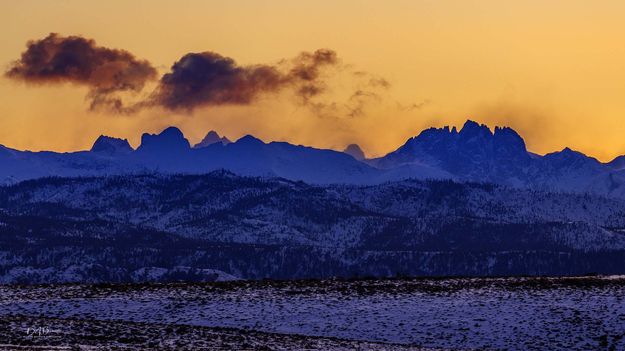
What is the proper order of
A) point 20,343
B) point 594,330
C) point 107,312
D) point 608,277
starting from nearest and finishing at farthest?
point 20,343, point 594,330, point 107,312, point 608,277

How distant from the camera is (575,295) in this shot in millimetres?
68500

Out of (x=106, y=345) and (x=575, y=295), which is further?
(x=575, y=295)

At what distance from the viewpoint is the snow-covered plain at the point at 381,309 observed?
6184 centimetres

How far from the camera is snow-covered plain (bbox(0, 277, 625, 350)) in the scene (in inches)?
2435

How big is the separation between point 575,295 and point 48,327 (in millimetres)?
33562

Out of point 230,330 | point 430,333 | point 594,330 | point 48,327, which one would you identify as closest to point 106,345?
point 48,327

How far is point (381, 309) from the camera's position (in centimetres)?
6644

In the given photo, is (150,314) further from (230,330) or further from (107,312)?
(230,330)
